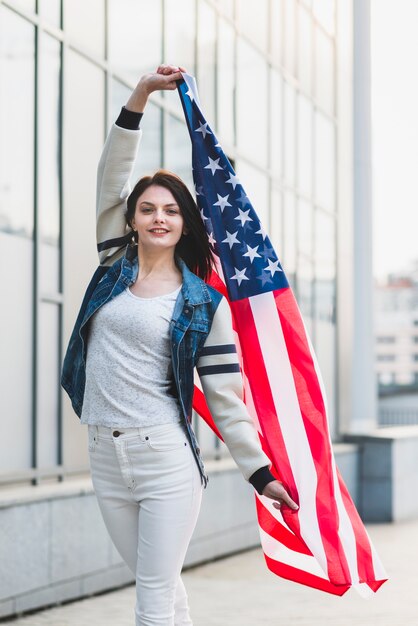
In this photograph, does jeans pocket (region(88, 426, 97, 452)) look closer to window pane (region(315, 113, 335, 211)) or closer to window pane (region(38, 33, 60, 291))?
window pane (region(38, 33, 60, 291))

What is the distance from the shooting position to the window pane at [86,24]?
8383 mm

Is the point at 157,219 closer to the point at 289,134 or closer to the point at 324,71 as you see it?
the point at 289,134

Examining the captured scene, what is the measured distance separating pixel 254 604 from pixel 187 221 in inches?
184

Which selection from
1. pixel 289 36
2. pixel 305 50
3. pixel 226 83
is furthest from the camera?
pixel 305 50

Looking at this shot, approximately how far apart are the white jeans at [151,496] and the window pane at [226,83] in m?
8.27

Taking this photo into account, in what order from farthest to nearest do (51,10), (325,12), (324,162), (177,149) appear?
(325,12)
(324,162)
(177,149)
(51,10)

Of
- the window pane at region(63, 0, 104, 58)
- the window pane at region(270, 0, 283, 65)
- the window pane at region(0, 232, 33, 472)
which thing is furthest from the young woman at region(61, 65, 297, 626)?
the window pane at region(270, 0, 283, 65)

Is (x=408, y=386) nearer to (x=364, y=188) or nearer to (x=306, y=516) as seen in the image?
(x=364, y=188)

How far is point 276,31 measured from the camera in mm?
13906

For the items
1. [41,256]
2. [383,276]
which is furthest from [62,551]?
[383,276]

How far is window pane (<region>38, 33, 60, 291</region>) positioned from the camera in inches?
312

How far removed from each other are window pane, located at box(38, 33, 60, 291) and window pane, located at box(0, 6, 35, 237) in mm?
120

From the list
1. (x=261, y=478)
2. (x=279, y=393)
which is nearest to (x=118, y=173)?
(x=279, y=393)

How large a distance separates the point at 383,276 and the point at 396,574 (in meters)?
171
